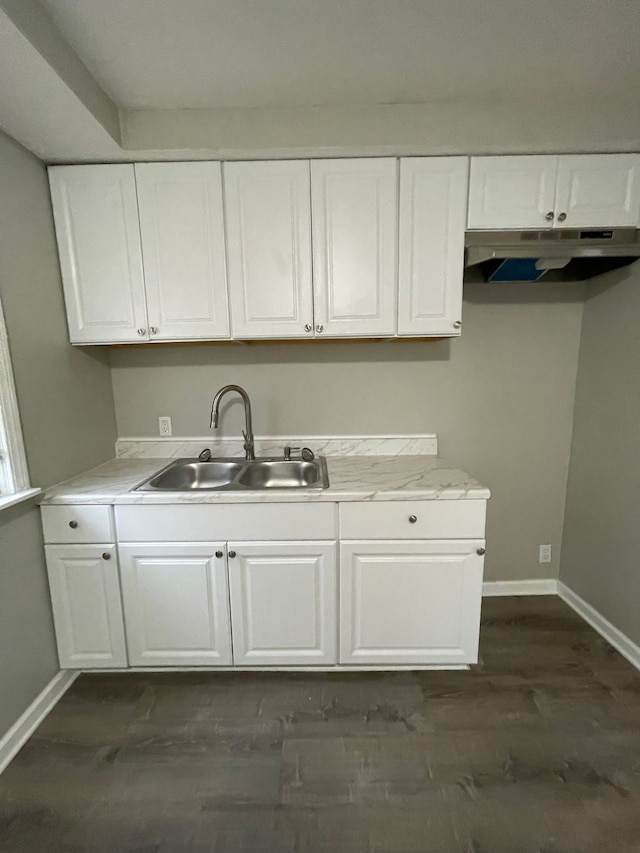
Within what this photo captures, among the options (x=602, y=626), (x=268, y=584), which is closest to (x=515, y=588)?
(x=602, y=626)

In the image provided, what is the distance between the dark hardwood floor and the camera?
1.21m

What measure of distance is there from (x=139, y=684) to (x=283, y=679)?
0.66m

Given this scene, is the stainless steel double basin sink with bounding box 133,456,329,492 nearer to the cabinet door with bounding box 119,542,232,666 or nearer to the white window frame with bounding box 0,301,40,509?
the cabinet door with bounding box 119,542,232,666

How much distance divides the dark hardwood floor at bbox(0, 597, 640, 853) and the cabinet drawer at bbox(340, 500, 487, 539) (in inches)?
27.8

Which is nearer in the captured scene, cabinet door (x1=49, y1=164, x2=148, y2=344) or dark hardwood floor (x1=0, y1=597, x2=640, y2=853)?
dark hardwood floor (x1=0, y1=597, x2=640, y2=853)

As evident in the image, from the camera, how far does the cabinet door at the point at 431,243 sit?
1735mm

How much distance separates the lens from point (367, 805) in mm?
1281

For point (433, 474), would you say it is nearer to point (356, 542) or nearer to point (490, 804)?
point (356, 542)

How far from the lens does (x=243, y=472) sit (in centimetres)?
207

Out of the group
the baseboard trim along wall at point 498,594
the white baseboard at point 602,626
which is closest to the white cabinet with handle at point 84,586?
the baseboard trim along wall at point 498,594

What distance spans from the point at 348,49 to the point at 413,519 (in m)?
1.81

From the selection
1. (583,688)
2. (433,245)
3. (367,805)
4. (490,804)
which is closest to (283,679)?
(367,805)

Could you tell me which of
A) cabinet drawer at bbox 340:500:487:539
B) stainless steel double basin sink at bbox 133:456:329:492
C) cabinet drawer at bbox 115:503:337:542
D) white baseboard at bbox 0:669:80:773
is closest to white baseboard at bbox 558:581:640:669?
cabinet drawer at bbox 340:500:487:539

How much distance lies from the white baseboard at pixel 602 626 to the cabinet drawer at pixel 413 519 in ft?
3.40
